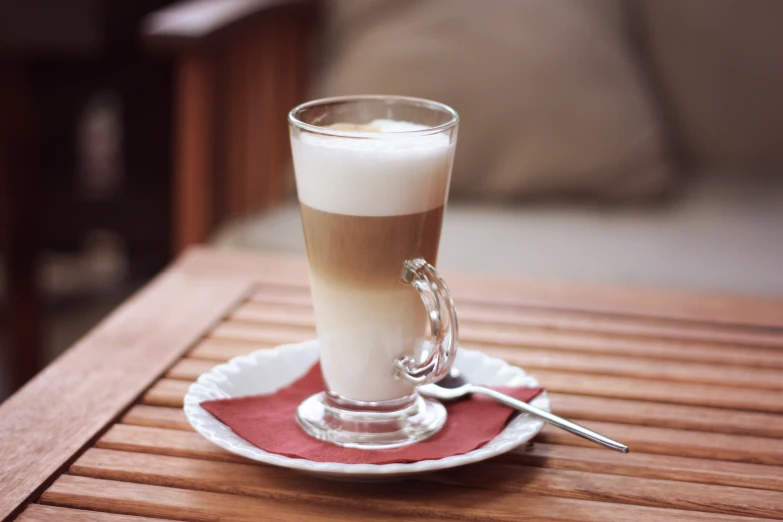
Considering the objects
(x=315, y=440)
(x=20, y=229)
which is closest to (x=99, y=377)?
(x=315, y=440)

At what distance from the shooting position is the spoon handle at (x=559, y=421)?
2.18ft

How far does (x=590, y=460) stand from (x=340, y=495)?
18 centimetres

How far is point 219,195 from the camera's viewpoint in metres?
1.85

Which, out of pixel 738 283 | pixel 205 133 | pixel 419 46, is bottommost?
pixel 738 283

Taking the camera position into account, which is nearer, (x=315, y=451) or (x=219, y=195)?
(x=315, y=451)

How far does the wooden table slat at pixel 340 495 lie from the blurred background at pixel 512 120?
804 millimetres

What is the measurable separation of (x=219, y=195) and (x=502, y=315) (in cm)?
98

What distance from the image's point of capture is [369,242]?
0.69 meters

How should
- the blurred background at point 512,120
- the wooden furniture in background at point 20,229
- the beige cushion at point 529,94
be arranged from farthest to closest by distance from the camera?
the wooden furniture in background at point 20,229, the beige cushion at point 529,94, the blurred background at point 512,120

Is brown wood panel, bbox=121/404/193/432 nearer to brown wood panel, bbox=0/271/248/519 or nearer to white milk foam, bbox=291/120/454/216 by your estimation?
brown wood panel, bbox=0/271/248/519

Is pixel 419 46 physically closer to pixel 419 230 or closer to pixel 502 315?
pixel 502 315

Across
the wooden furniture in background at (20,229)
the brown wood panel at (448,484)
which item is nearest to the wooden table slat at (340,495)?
the brown wood panel at (448,484)

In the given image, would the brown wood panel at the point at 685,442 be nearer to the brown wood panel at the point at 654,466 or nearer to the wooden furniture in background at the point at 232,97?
the brown wood panel at the point at 654,466

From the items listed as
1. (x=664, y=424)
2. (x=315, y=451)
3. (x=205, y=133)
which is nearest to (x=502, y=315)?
(x=664, y=424)
